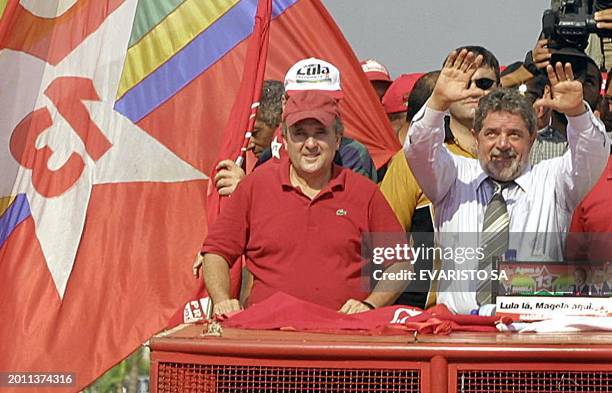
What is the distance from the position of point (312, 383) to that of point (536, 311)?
954mm

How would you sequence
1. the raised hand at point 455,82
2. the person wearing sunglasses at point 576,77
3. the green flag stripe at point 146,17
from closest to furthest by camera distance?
the raised hand at point 455,82
the person wearing sunglasses at point 576,77
the green flag stripe at point 146,17

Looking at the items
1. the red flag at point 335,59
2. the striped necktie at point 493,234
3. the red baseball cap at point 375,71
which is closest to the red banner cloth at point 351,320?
the striped necktie at point 493,234

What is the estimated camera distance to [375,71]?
1023 centimetres

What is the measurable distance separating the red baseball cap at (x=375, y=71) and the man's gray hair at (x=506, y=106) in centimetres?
349

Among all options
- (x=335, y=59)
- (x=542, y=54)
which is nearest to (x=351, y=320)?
(x=542, y=54)

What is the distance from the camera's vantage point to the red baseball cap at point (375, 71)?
1019cm

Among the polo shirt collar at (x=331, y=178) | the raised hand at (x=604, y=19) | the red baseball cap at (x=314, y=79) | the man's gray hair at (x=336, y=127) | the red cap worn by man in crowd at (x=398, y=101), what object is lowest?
the polo shirt collar at (x=331, y=178)

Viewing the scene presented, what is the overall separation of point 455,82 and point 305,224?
884 mm

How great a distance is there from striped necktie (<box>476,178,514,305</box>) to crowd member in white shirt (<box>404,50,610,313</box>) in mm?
17

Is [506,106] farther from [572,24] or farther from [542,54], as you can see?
[542,54]

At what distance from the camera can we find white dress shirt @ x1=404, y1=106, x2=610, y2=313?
6371mm

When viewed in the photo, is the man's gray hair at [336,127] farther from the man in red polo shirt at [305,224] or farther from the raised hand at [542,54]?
the raised hand at [542,54]

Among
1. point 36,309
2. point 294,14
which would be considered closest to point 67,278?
point 36,309

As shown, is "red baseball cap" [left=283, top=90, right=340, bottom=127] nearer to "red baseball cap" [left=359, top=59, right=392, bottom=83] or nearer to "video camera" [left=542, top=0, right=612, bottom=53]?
"video camera" [left=542, top=0, right=612, bottom=53]
